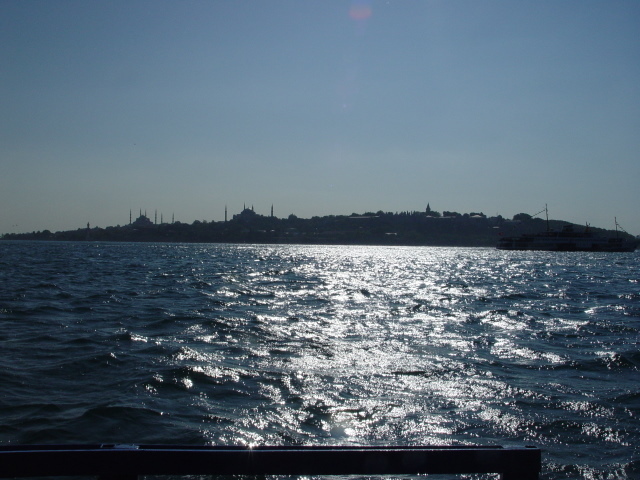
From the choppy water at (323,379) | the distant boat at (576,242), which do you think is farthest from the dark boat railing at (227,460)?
the distant boat at (576,242)

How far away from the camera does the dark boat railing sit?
8.01 ft

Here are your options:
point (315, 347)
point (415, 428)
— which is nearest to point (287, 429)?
point (415, 428)

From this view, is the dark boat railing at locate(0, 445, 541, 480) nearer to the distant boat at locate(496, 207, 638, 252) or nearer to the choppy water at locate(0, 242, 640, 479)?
the choppy water at locate(0, 242, 640, 479)

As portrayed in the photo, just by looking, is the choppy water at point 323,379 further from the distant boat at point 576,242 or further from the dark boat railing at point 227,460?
the distant boat at point 576,242

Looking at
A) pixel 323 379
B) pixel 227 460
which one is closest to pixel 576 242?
pixel 323 379

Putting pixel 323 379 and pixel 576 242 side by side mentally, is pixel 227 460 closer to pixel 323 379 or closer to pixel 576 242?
pixel 323 379

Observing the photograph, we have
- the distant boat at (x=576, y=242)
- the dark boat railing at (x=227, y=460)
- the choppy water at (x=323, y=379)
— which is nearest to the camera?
the dark boat railing at (x=227, y=460)

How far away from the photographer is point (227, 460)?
2.52 m

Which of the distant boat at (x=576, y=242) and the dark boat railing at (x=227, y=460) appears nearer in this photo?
the dark boat railing at (x=227, y=460)

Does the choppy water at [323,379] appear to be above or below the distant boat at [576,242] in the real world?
below

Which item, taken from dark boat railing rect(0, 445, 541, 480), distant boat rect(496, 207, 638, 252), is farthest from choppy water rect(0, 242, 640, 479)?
distant boat rect(496, 207, 638, 252)

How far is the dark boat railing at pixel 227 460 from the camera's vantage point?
244cm

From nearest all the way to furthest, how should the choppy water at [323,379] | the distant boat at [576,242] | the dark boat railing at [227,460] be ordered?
the dark boat railing at [227,460]
the choppy water at [323,379]
the distant boat at [576,242]

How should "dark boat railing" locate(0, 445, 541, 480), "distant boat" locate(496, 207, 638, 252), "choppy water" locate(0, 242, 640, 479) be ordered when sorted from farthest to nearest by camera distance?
"distant boat" locate(496, 207, 638, 252) → "choppy water" locate(0, 242, 640, 479) → "dark boat railing" locate(0, 445, 541, 480)
